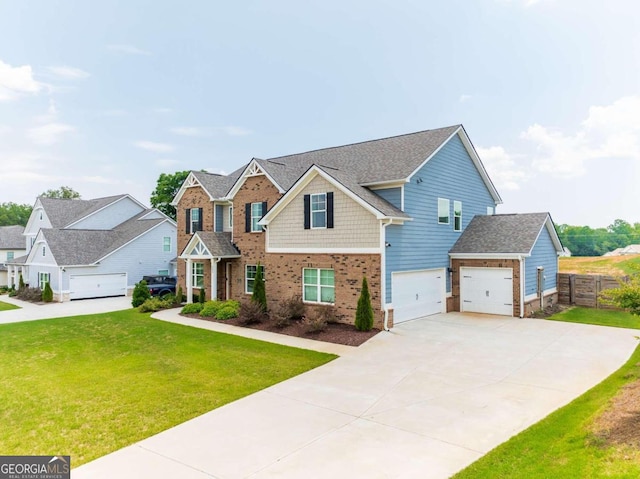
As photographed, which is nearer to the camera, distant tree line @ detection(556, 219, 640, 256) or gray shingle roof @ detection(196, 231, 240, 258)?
gray shingle roof @ detection(196, 231, 240, 258)

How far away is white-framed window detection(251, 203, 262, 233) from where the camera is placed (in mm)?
20156

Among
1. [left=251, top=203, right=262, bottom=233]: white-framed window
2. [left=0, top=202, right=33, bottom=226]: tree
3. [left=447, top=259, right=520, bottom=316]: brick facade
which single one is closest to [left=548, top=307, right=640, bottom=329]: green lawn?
[left=447, top=259, right=520, bottom=316]: brick facade

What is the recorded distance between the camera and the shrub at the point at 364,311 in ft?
47.2

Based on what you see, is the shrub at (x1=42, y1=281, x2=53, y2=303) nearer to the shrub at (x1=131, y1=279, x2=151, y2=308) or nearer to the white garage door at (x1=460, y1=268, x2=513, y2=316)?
the shrub at (x1=131, y1=279, x2=151, y2=308)

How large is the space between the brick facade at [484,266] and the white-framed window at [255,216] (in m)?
10.1

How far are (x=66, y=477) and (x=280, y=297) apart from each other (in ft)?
41.5

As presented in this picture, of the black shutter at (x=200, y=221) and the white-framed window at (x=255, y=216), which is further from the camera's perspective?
the black shutter at (x=200, y=221)

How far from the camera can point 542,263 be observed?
769 inches

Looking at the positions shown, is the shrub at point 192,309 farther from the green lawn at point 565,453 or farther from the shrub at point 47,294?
the green lawn at point 565,453

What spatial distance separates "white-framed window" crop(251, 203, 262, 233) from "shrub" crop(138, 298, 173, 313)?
7039mm

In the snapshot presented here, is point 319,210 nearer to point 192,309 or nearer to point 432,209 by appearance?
point 432,209

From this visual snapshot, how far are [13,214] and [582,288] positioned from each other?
93.1 metres

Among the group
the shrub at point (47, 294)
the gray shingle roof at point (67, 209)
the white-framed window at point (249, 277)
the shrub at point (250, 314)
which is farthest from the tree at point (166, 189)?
the shrub at point (250, 314)

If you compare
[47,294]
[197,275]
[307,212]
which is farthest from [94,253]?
[307,212]
